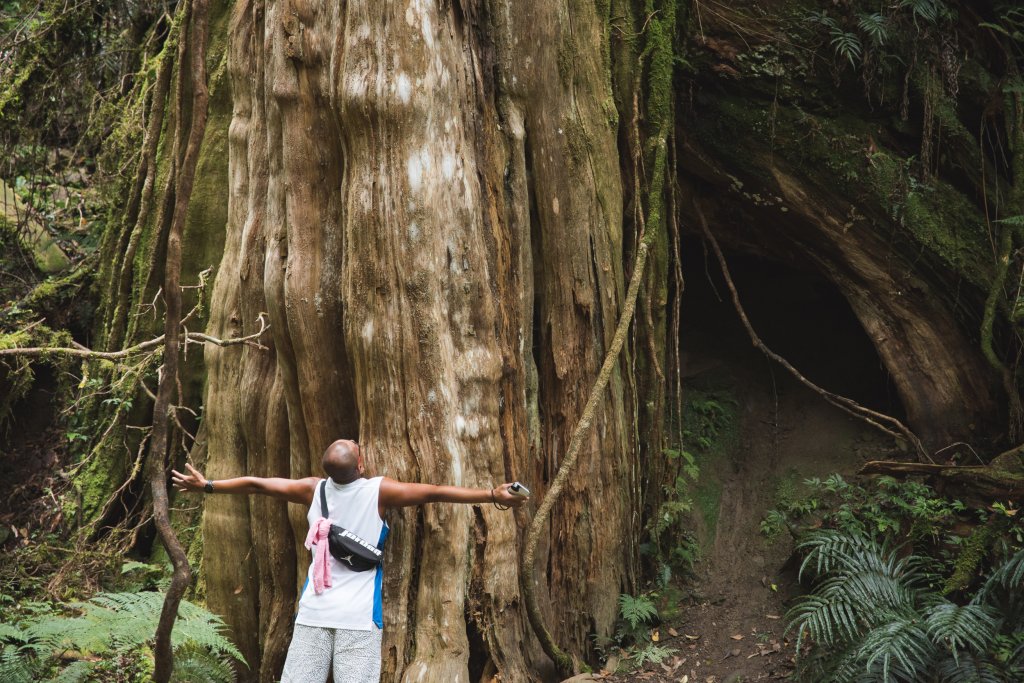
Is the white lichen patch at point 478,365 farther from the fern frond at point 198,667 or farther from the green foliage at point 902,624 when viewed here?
the green foliage at point 902,624

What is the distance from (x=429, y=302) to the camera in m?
5.05

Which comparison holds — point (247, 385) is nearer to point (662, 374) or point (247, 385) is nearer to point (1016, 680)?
point (662, 374)

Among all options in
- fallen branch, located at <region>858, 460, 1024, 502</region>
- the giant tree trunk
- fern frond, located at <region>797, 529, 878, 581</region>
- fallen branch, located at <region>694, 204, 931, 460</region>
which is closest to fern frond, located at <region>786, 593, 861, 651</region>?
fern frond, located at <region>797, 529, 878, 581</region>

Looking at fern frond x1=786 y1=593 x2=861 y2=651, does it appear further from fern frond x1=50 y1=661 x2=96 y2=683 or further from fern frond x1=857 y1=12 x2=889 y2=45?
fern frond x1=857 y1=12 x2=889 y2=45

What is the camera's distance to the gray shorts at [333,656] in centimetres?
419

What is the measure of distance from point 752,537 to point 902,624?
6.40 feet

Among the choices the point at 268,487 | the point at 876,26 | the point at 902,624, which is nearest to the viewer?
the point at 268,487

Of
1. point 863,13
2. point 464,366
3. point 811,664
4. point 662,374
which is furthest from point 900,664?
point 863,13

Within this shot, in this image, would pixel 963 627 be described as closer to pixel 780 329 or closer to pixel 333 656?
pixel 333 656

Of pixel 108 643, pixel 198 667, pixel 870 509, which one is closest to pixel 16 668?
pixel 108 643

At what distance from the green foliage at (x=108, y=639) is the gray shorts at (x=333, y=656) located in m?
0.75

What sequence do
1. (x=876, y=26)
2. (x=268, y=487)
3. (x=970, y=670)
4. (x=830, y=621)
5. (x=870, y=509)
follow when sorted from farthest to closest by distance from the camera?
(x=876, y=26) < (x=870, y=509) < (x=830, y=621) < (x=970, y=670) < (x=268, y=487)

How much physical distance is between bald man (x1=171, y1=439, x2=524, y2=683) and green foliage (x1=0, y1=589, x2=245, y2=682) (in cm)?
80

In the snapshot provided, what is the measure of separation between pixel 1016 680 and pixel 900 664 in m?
0.60
